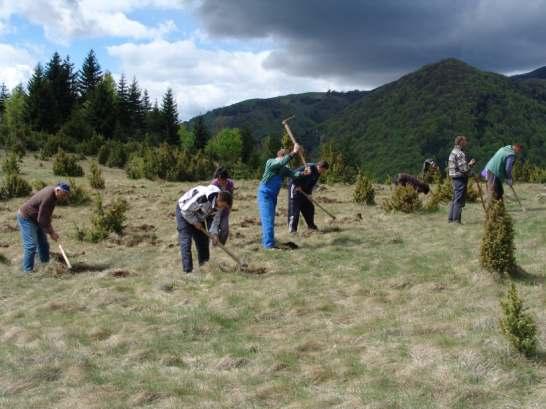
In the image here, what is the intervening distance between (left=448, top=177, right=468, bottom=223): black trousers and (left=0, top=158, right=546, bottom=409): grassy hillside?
0.92 m

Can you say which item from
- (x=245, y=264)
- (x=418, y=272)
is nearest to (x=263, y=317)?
(x=245, y=264)

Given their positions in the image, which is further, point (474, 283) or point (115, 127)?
point (115, 127)

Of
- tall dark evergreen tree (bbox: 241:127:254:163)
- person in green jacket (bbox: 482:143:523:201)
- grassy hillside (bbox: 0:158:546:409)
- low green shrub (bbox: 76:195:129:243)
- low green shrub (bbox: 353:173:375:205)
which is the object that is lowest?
grassy hillside (bbox: 0:158:546:409)

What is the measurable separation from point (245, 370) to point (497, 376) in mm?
2677

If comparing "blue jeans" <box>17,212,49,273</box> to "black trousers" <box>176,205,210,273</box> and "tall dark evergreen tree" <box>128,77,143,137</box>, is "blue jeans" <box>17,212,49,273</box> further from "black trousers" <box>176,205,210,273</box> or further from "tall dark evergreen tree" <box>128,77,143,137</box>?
"tall dark evergreen tree" <box>128,77,143,137</box>

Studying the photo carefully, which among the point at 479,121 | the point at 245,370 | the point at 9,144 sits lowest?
the point at 245,370

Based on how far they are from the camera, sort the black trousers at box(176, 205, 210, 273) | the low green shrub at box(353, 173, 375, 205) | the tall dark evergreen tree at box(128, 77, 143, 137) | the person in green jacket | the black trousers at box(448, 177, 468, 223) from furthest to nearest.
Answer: the tall dark evergreen tree at box(128, 77, 143, 137), the low green shrub at box(353, 173, 375, 205), the person in green jacket, the black trousers at box(448, 177, 468, 223), the black trousers at box(176, 205, 210, 273)

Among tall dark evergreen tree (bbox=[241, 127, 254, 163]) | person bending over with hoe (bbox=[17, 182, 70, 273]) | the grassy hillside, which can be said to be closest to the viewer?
the grassy hillside

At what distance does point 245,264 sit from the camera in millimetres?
10703

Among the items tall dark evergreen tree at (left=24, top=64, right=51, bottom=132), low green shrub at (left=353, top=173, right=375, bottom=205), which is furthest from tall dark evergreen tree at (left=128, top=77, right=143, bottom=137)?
low green shrub at (left=353, top=173, right=375, bottom=205)

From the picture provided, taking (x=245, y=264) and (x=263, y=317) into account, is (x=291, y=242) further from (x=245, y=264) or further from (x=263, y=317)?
(x=263, y=317)

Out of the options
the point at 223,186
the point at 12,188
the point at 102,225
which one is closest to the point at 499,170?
the point at 223,186

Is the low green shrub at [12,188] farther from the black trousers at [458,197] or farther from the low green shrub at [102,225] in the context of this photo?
the black trousers at [458,197]

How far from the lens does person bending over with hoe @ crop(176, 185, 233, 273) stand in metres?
9.88
